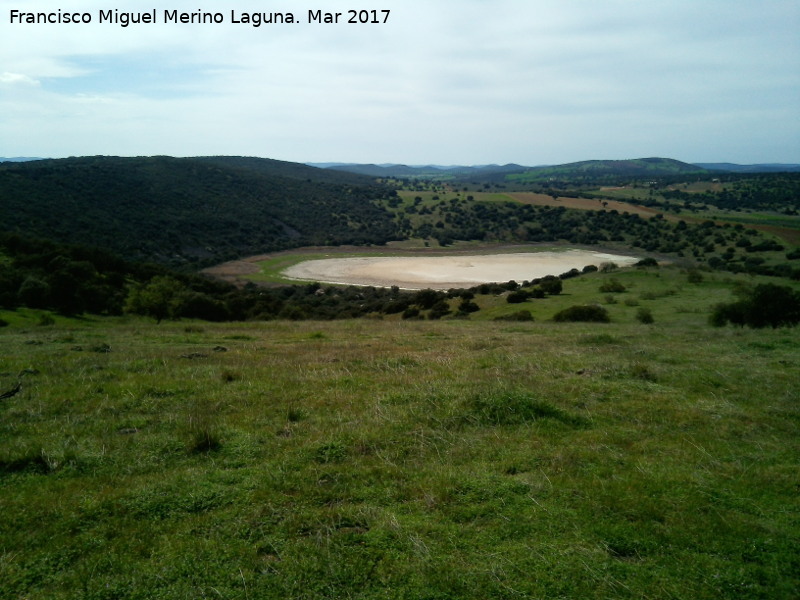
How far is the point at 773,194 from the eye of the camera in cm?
12375

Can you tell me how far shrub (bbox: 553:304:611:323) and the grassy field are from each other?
17.6 meters

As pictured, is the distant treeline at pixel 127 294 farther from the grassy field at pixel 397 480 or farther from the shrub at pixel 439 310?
the grassy field at pixel 397 480

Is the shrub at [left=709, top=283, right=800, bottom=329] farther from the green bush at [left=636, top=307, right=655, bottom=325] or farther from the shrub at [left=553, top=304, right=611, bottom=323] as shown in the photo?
the shrub at [left=553, top=304, right=611, bottom=323]

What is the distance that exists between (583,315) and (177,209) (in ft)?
276

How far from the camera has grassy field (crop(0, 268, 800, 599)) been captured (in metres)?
4.29

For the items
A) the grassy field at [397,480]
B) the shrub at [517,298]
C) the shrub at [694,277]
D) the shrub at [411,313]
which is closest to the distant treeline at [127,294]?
the shrub at [411,313]

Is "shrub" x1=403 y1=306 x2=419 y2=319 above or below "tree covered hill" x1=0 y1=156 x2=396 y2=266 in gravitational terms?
below

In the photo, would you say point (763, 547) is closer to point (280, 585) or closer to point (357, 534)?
point (357, 534)

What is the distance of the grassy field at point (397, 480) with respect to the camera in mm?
4293

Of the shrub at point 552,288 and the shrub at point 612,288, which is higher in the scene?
the shrub at point 612,288

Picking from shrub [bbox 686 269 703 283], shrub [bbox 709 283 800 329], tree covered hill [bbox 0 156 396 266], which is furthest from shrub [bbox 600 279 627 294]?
tree covered hill [bbox 0 156 396 266]

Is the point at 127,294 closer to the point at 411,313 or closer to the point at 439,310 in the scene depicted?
the point at 411,313

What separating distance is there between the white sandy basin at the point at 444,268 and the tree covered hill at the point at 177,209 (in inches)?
681

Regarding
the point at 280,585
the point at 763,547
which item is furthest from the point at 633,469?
the point at 280,585
